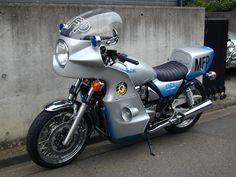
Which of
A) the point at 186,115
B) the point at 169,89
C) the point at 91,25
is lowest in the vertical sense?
the point at 186,115

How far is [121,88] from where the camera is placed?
429cm

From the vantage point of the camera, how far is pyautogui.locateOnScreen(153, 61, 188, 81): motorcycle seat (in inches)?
189

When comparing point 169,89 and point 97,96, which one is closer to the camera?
point 97,96

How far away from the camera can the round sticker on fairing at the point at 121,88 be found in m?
4.26

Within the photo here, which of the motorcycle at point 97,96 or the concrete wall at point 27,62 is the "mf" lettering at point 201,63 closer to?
the motorcycle at point 97,96

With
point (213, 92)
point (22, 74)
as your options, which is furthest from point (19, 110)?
point (213, 92)

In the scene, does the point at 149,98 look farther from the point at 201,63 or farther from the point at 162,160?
the point at 201,63

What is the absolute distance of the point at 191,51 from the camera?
5133mm

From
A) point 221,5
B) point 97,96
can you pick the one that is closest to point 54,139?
point 97,96

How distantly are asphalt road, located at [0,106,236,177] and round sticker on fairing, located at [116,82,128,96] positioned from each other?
832mm

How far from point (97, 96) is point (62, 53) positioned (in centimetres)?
67

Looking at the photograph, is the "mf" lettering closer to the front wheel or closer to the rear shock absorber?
the rear shock absorber

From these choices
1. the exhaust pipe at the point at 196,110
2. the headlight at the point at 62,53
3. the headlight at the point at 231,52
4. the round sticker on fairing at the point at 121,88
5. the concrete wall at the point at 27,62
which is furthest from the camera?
the headlight at the point at 231,52

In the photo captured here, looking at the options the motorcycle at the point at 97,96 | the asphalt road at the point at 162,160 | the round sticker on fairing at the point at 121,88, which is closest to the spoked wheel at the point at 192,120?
the asphalt road at the point at 162,160
